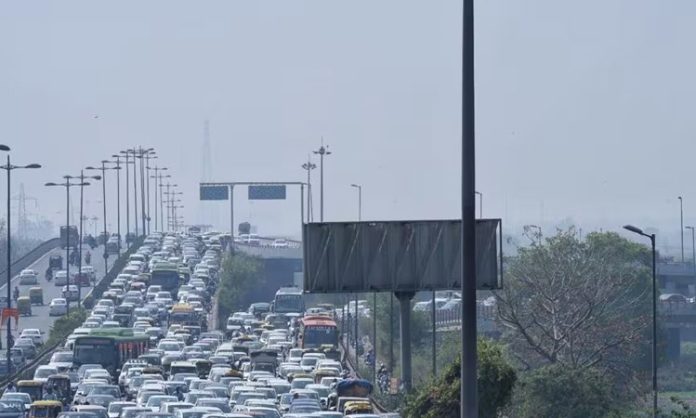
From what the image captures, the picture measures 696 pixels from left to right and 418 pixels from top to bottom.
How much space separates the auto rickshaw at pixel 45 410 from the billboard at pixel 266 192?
113052mm

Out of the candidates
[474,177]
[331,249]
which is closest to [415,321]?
[331,249]

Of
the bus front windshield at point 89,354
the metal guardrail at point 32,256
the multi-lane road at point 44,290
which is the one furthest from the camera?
the metal guardrail at point 32,256

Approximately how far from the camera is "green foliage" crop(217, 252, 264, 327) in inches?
4641

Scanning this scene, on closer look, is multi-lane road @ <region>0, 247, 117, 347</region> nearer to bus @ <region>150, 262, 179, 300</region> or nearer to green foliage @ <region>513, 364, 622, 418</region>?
bus @ <region>150, 262, 179, 300</region>

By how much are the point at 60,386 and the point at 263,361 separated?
478 inches

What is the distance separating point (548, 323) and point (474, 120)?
44499mm

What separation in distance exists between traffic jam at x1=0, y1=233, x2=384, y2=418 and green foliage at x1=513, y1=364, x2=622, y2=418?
4101mm

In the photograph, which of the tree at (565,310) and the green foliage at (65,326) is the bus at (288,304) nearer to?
the green foliage at (65,326)

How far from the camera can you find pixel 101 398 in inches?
2122

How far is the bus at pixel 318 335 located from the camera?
274 feet

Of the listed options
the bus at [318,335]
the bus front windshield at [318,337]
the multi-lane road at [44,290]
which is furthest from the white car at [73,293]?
the bus front windshield at [318,337]

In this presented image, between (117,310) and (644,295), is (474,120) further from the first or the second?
(117,310)

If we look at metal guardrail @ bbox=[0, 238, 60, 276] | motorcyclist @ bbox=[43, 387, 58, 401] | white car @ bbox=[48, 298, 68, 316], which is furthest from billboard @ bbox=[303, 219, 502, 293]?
metal guardrail @ bbox=[0, 238, 60, 276]

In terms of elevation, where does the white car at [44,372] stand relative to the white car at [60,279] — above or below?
below
